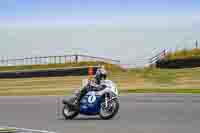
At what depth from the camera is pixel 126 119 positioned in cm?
1711

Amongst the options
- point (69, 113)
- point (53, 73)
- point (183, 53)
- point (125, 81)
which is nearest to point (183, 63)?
point (125, 81)

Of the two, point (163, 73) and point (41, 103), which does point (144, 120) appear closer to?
point (41, 103)

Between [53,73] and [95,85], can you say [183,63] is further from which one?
[95,85]

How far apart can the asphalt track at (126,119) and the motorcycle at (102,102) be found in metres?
0.24

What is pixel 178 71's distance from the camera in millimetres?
43531

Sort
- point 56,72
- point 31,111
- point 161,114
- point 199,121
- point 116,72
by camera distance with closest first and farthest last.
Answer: point 199,121, point 161,114, point 31,111, point 56,72, point 116,72

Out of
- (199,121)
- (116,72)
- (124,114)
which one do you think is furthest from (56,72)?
(199,121)

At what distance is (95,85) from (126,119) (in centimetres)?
124

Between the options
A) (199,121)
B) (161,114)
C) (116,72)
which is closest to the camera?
(199,121)

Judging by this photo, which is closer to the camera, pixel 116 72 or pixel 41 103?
pixel 41 103

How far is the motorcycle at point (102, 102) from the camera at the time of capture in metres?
17.0

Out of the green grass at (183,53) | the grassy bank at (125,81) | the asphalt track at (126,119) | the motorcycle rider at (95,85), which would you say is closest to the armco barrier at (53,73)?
the grassy bank at (125,81)

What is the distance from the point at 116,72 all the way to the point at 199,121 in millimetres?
34343

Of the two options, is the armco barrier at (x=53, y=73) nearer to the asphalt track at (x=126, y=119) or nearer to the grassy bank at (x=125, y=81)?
the grassy bank at (x=125, y=81)
